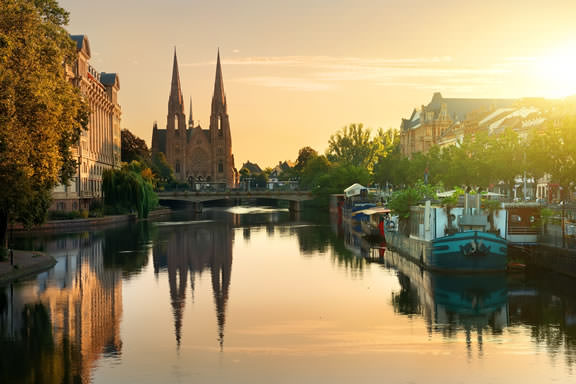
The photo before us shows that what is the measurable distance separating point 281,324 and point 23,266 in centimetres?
1795

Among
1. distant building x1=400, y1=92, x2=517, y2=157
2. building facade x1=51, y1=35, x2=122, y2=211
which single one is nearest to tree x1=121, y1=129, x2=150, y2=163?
building facade x1=51, y1=35, x2=122, y2=211

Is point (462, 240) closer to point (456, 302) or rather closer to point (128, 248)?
point (456, 302)

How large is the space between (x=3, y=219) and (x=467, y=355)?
29828 millimetres

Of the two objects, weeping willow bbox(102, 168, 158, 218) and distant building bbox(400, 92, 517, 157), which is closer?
weeping willow bbox(102, 168, 158, 218)

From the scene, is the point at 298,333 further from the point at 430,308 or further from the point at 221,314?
the point at 430,308

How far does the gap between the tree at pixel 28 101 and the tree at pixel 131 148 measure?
11381 centimetres

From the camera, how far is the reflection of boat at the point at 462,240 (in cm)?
4119

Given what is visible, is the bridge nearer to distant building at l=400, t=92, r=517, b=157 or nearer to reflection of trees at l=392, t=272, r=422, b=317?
distant building at l=400, t=92, r=517, b=157

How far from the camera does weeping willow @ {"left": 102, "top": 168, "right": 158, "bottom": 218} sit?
96.0m

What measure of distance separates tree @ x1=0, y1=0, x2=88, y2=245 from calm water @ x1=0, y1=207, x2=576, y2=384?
17.6 feet

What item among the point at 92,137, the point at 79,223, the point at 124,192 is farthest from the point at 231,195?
the point at 79,223

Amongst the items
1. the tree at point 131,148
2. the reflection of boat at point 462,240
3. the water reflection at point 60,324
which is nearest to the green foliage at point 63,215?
the water reflection at point 60,324

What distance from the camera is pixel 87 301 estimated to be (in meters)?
34.1

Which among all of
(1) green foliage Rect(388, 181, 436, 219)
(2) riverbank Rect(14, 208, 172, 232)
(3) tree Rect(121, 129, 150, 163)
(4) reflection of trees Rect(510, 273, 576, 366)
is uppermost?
(3) tree Rect(121, 129, 150, 163)
